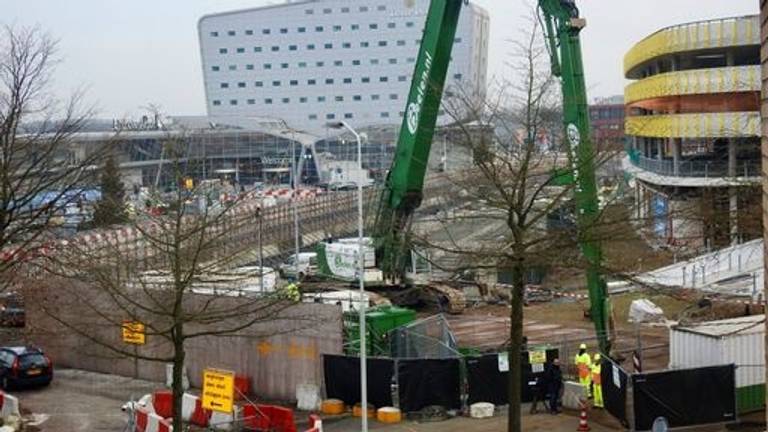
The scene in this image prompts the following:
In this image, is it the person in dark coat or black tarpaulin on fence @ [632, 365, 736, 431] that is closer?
black tarpaulin on fence @ [632, 365, 736, 431]

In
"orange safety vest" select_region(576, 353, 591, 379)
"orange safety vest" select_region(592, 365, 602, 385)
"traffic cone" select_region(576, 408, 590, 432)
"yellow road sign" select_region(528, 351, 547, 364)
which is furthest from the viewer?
"orange safety vest" select_region(576, 353, 591, 379)

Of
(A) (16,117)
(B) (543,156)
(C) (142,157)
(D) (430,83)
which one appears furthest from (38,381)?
(C) (142,157)

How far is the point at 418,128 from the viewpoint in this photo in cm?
2623

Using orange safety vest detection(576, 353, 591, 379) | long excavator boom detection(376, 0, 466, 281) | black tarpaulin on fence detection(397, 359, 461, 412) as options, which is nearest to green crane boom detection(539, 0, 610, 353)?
orange safety vest detection(576, 353, 591, 379)

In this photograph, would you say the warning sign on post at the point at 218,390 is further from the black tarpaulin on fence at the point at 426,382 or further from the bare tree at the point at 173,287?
the black tarpaulin on fence at the point at 426,382

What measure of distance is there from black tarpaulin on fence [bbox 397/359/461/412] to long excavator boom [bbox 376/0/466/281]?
5.47m

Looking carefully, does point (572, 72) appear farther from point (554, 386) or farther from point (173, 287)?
point (173, 287)

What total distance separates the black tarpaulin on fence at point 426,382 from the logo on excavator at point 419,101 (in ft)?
30.4

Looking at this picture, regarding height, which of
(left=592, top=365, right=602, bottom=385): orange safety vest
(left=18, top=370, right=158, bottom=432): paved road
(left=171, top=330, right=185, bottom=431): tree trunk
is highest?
(left=171, top=330, right=185, bottom=431): tree trunk

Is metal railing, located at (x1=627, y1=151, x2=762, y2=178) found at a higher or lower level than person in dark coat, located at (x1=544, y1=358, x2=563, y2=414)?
higher

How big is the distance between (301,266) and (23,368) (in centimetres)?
1999

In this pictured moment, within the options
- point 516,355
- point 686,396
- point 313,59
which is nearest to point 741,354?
point 686,396

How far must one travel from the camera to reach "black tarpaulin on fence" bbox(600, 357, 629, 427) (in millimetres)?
17219

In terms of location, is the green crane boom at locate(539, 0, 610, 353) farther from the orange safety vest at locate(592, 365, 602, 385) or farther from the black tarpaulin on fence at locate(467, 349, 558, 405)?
the black tarpaulin on fence at locate(467, 349, 558, 405)
